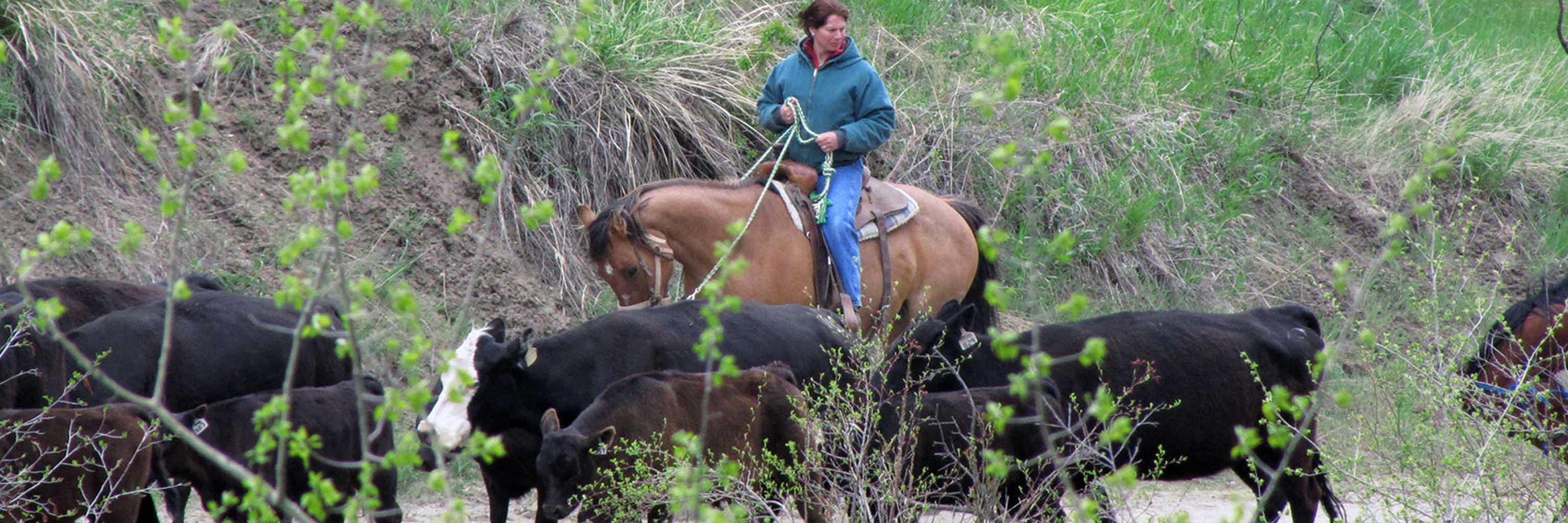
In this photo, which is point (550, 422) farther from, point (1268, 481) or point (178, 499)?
point (1268, 481)

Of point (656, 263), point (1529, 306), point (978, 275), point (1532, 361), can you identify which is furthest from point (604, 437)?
point (978, 275)

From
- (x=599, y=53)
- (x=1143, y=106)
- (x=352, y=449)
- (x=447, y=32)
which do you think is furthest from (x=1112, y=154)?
(x=352, y=449)

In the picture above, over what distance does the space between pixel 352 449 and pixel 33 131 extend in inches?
177

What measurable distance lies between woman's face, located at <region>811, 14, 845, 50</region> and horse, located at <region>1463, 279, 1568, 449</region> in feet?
12.0

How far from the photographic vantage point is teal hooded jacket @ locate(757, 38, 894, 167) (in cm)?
871

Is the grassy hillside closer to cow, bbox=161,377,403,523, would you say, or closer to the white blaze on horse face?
cow, bbox=161,377,403,523

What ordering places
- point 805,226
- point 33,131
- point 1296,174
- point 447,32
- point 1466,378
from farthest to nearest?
point 1296,174
point 447,32
point 33,131
point 805,226
point 1466,378

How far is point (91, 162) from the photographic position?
9.42 metres

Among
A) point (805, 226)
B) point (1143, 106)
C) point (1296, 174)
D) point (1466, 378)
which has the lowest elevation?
point (1296, 174)

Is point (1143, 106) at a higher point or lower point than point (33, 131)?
lower

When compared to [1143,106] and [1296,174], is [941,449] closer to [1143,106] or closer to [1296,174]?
[1143,106]

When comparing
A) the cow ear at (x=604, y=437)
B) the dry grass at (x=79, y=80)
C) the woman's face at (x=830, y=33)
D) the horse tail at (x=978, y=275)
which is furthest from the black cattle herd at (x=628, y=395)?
the horse tail at (x=978, y=275)

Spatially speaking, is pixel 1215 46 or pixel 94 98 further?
pixel 1215 46

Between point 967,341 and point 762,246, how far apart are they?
84.3 inches
